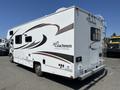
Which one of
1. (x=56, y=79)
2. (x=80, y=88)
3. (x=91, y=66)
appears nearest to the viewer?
(x=80, y=88)

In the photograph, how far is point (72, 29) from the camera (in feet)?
19.2

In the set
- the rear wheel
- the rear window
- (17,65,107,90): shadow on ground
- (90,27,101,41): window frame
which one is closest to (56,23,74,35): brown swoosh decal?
(90,27,101,41): window frame

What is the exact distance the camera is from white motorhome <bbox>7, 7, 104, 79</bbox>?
5.92 m

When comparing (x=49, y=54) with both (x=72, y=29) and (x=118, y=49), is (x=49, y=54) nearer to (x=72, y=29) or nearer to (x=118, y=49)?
(x=72, y=29)

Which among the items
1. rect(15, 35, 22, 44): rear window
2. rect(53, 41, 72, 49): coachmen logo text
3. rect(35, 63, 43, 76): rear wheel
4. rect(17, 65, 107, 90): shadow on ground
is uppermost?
rect(15, 35, 22, 44): rear window

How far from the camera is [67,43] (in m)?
6.05

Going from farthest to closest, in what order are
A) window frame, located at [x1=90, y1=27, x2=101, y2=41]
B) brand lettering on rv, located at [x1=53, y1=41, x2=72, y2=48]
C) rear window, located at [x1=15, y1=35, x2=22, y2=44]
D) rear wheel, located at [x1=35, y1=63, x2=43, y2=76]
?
rear window, located at [x1=15, y1=35, x2=22, y2=44] < rear wheel, located at [x1=35, y1=63, x2=43, y2=76] < window frame, located at [x1=90, y1=27, x2=101, y2=41] < brand lettering on rv, located at [x1=53, y1=41, x2=72, y2=48]

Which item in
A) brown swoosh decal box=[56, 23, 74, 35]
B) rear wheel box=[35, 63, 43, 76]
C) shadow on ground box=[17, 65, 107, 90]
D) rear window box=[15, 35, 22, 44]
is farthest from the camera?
rear window box=[15, 35, 22, 44]

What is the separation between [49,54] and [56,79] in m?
1.39

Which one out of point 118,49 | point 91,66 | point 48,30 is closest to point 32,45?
point 48,30

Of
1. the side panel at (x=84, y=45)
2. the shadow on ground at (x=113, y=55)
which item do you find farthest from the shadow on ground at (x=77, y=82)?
the shadow on ground at (x=113, y=55)

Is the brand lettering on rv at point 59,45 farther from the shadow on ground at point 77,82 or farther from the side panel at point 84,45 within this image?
the shadow on ground at point 77,82

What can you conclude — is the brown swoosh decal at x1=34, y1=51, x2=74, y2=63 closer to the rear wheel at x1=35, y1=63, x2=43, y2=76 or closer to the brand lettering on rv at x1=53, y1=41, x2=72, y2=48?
the brand lettering on rv at x1=53, y1=41, x2=72, y2=48

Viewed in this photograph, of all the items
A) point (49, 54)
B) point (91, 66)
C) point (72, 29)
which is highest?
point (72, 29)
